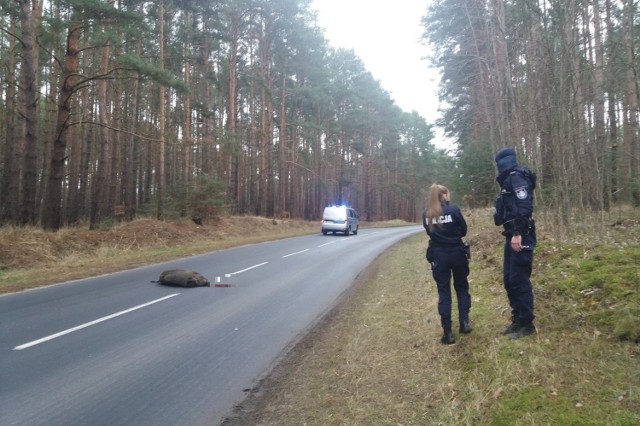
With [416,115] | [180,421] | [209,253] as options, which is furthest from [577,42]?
[416,115]

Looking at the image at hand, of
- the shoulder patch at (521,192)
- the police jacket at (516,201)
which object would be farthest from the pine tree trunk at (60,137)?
the shoulder patch at (521,192)

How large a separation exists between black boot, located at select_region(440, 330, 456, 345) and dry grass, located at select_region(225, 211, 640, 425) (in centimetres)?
10

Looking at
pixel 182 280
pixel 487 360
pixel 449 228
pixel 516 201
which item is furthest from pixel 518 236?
pixel 182 280

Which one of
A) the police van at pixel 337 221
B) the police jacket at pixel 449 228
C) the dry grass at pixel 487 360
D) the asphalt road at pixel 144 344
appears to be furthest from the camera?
the police van at pixel 337 221

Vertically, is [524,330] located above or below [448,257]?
below

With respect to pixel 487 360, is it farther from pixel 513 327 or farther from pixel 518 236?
pixel 518 236

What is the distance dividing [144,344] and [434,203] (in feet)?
14.7

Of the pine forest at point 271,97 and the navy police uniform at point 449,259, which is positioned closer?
the navy police uniform at point 449,259

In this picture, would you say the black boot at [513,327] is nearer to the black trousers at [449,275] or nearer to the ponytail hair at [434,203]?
the black trousers at [449,275]

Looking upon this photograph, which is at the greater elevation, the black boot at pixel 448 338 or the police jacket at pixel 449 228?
the police jacket at pixel 449 228

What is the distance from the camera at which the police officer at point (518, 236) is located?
4.83m

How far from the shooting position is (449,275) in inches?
225

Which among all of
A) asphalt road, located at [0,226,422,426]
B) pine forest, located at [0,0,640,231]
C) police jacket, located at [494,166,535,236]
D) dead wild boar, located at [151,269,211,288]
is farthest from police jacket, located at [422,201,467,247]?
dead wild boar, located at [151,269,211,288]

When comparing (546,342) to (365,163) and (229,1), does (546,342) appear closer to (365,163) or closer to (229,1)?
(229,1)
